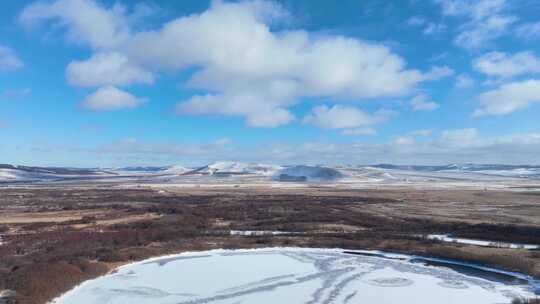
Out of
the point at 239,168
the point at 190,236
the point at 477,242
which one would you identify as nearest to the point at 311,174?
the point at 239,168

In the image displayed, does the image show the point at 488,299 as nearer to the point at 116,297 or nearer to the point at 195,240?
the point at 116,297

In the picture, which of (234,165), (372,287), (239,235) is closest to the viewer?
(372,287)

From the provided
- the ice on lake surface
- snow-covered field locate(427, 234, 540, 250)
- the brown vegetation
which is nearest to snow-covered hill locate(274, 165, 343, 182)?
the brown vegetation

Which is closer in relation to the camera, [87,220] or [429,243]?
[429,243]

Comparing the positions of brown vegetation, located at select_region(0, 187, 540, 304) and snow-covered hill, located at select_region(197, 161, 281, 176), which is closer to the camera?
brown vegetation, located at select_region(0, 187, 540, 304)

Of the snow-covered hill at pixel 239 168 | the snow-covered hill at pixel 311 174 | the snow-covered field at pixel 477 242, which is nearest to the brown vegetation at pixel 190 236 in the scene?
the snow-covered field at pixel 477 242

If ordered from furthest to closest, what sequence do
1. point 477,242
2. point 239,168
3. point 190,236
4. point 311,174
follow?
point 239,168, point 311,174, point 190,236, point 477,242

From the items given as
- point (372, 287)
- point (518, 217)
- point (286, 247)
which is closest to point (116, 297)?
point (372, 287)

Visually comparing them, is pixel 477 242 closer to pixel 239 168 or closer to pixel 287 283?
pixel 287 283

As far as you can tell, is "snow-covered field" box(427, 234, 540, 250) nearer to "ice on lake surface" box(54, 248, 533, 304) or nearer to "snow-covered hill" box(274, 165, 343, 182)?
"ice on lake surface" box(54, 248, 533, 304)
